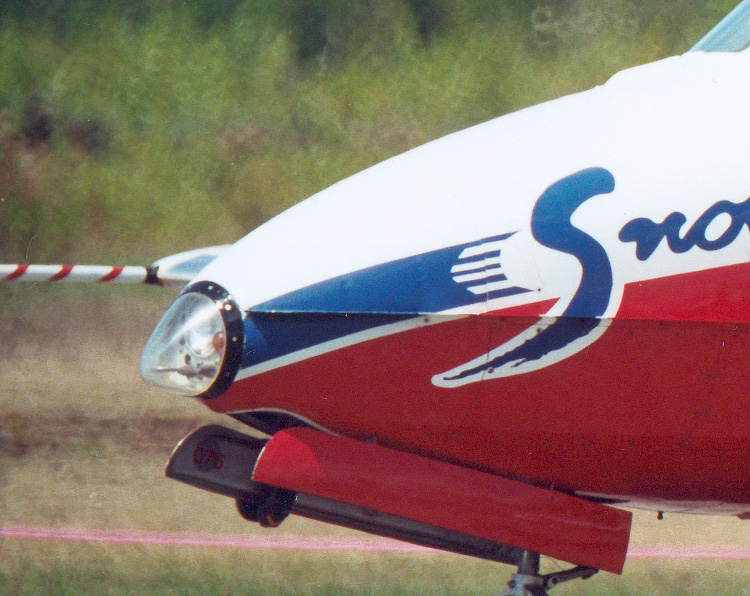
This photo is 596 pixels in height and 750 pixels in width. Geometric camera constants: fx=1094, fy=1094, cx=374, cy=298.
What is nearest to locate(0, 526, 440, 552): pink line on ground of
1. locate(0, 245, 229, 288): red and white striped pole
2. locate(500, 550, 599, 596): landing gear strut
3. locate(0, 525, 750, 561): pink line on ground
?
locate(0, 525, 750, 561): pink line on ground

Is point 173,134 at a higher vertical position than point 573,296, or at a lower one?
higher

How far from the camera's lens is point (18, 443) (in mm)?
6824

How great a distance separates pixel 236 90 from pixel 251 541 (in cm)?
507

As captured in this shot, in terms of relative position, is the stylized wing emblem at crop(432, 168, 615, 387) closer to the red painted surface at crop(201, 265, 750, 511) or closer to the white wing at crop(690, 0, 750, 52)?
the red painted surface at crop(201, 265, 750, 511)

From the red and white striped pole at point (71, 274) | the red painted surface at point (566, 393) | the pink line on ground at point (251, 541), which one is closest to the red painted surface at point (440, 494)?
the red painted surface at point (566, 393)

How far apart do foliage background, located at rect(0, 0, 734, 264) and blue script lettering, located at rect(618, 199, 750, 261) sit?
6.40 m

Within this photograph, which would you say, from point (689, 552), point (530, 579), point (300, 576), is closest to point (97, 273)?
point (300, 576)

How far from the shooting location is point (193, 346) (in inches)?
107

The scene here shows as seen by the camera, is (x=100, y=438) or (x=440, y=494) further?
(x=100, y=438)

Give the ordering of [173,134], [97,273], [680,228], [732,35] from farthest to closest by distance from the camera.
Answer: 1. [173,134]
2. [97,273]
3. [732,35]
4. [680,228]

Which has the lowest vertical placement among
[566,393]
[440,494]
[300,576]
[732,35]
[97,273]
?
[300,576]

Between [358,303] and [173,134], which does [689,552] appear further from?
[173,134]

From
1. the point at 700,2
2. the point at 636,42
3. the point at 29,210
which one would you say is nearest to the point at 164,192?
the point at 29,210

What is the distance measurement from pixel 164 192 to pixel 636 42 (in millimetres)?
4442
